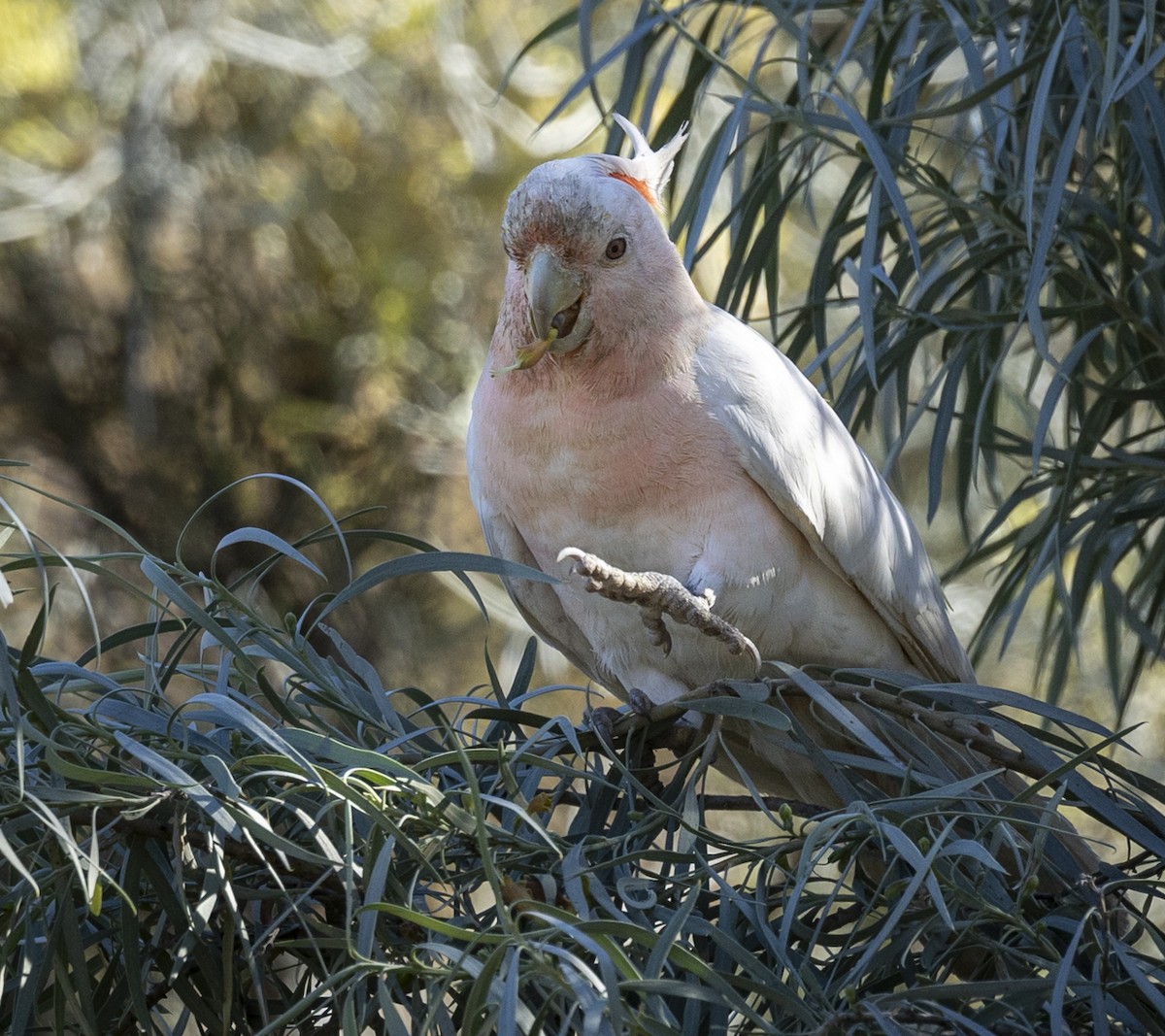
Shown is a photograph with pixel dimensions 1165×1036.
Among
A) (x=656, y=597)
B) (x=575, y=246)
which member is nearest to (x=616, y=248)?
(x=575, y=246)

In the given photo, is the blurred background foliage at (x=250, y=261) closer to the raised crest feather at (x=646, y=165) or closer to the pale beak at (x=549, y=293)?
the raised crest feather at (x=646, y=165)

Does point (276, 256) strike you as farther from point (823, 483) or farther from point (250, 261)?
point (823, 483)

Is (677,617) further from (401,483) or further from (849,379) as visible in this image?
(401,483)

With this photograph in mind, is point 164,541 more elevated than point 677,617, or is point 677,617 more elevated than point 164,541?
point 677,617

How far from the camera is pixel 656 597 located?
731 millimetres

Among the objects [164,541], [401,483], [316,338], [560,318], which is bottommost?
[164,541]

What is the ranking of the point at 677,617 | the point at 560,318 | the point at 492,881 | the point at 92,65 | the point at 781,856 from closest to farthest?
the point at 492,881 → the point at 781,856 → the point at 677,617 → the point at 560,318 → the point at 92,65

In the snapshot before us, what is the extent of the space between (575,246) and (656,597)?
37 cm

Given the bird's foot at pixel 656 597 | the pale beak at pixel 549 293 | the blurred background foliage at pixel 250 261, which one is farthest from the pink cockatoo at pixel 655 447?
the blurred background foliage at pixel 250 261

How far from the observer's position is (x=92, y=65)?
254cm

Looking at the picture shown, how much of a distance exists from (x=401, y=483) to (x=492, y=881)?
7.24 ft

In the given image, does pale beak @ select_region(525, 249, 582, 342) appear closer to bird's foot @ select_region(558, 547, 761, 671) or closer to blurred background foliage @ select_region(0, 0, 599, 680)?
bird's foot @ select_region(558, 547, 761, 671)

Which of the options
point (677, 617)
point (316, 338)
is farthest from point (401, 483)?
point (677, 617)

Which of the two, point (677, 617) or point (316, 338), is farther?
point (316, 338)
